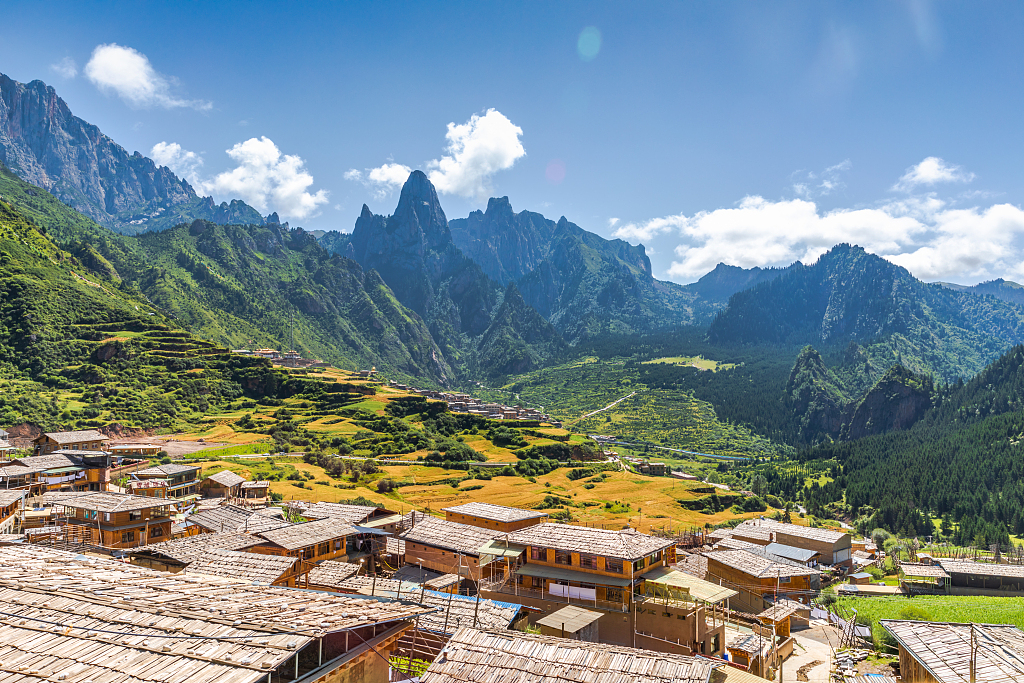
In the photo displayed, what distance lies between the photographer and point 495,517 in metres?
48.0

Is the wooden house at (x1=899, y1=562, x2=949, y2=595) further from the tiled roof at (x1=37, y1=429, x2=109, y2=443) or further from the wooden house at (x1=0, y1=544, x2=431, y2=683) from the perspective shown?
the tiled roof at (x1=37, y1=429, x2=109, y2=443)

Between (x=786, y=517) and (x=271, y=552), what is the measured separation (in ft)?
238

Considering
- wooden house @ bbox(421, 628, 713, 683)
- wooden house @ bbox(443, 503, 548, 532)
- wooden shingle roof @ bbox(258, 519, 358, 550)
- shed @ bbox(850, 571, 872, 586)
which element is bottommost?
shed @ bbox(850, 571, 872, 586)

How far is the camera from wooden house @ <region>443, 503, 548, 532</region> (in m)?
47.1

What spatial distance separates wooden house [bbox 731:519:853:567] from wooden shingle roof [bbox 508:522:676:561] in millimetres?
33441

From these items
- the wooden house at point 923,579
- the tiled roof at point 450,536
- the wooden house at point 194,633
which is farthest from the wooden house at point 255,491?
the wooden house at point 923,579

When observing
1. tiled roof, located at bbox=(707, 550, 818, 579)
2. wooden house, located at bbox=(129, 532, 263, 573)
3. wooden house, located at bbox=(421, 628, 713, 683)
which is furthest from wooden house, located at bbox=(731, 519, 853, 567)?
wooden house, located at bbox=(421, 628, 713, 683)

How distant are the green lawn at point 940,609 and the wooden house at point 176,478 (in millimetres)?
59701

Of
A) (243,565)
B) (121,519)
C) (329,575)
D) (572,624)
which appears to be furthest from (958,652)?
(121,519)

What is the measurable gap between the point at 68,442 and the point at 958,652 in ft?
272

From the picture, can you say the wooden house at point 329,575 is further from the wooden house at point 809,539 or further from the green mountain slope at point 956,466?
the green mountain slope at point 956,466

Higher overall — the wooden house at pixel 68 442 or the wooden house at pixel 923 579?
the wooden house at pixel 68 442

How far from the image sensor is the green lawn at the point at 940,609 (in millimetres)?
39531

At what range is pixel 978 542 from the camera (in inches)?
2992
